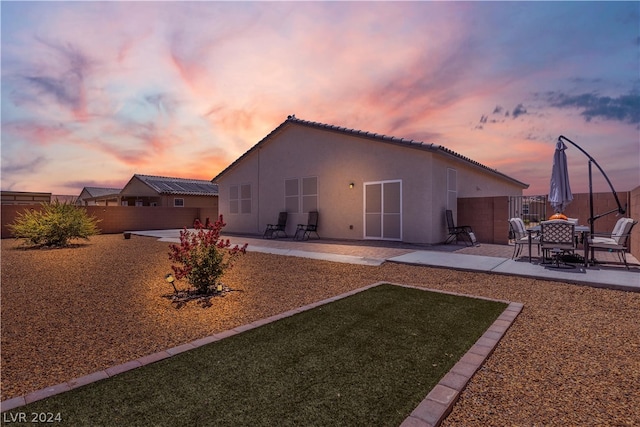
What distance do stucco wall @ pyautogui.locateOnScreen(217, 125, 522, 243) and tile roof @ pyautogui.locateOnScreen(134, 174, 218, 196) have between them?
11.2m

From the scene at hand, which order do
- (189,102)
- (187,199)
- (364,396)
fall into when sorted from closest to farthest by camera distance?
1. (364,396)
2. (189,102)
3. (187,199)

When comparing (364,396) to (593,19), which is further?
(593,19)

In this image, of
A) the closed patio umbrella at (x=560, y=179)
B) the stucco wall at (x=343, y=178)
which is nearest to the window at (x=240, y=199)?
the stucco wall at (x=343, y=178)

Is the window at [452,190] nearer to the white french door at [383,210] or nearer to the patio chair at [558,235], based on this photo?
the white french door at [383,210]

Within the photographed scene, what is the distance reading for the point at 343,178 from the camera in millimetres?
12781

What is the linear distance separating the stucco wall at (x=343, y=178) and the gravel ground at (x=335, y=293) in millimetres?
4452

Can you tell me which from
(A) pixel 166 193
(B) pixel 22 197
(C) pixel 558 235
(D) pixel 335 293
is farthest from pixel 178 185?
(C) pixel 558 235

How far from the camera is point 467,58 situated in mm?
8781

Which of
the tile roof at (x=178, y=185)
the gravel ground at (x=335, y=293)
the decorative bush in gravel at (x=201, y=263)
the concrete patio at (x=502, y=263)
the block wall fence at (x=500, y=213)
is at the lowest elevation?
the gravel ground at (x=335, y=293)

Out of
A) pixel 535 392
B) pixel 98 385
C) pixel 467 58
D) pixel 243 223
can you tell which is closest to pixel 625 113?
pixel 467 58

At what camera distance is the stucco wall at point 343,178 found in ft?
35.5

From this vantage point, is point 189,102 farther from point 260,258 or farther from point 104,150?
point 104,150

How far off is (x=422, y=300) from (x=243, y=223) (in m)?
13.7

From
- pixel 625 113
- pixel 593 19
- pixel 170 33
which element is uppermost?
pixel 593 19
